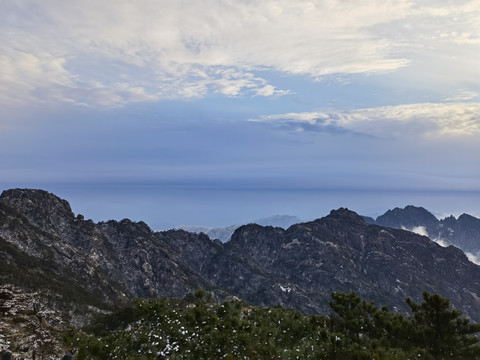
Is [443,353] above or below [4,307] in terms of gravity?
below

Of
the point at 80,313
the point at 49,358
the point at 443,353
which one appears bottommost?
the point at 80,313

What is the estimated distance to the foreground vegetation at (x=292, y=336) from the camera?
2591 cm

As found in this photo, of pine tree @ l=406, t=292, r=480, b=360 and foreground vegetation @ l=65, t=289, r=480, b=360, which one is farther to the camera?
pine tree @ l=406, t=292, r=480, b=360

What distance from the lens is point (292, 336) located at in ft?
103

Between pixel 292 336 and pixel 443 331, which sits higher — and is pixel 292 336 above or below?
below

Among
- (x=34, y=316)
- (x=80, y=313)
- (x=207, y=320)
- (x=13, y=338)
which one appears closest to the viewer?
(x=13, y=338)

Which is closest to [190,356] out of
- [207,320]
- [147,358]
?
[147,358]

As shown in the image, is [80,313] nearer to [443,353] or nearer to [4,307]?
[4,307]

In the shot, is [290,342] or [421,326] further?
[421,326]

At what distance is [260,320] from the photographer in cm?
3419

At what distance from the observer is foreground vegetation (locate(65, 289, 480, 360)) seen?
25906 millimetres

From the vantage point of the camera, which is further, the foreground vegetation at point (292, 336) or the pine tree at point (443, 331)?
the pine tree at point (443, 331)

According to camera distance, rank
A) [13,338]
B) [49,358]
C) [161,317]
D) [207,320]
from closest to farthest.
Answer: [49,358] → [13,338] → [207,320] → [161,317]

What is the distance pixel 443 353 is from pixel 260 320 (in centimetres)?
1739
